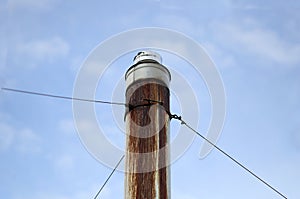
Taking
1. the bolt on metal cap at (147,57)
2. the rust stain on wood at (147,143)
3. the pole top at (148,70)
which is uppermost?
the bolt on metal cap at (147,57)

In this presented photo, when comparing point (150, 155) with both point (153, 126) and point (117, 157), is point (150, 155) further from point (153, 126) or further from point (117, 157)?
point (117, 157)

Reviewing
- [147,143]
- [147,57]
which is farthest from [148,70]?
[147,143]

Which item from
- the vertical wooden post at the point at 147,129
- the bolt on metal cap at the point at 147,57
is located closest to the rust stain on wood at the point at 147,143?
the vertical wooden post at the point at 147,129

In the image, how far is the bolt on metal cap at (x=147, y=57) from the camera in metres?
3.35

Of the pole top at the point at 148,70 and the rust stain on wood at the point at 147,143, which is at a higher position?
the pole top at the point at 148,70

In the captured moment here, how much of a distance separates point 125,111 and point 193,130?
2.17 feet

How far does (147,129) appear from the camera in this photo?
115 inches

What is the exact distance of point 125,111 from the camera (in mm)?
→ 3191

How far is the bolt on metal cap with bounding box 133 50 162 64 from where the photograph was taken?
3352 mm

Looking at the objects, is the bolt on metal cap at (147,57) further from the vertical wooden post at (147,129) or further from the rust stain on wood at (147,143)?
the rust stain on wood at (147,143)

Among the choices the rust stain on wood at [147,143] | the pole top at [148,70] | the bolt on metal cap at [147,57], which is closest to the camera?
the rust stain on wood at [147,143]

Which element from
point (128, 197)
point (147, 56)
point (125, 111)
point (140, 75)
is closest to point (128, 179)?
point (128, 197)

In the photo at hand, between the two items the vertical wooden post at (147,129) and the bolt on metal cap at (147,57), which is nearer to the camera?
the vertical wooden post at (147,129)

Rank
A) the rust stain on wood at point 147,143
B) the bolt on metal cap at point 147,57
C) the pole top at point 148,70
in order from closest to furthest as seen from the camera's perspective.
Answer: the rust stain on wood at point 147,143
the pole top at point 148,70
the bolt on metal cap at point 147,57
